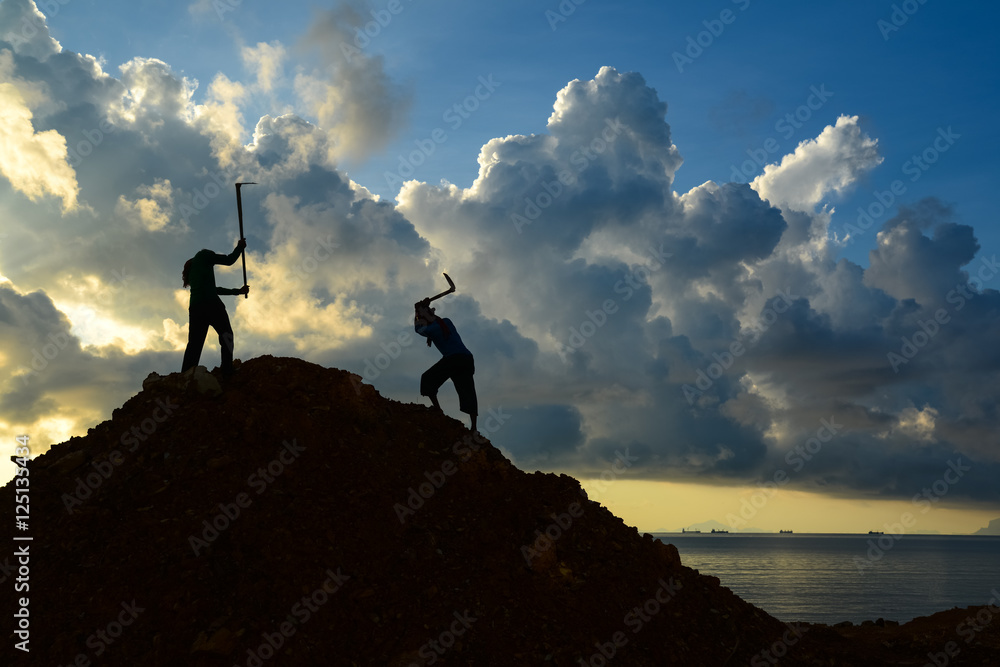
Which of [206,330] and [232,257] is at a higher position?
[232,257]

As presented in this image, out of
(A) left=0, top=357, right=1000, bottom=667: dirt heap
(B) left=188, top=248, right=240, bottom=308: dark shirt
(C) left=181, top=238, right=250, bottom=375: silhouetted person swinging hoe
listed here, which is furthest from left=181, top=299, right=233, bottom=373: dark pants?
(A) left=0, top=357, right=1000, bottom=667: dirt heap

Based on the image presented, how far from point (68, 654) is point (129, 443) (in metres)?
4.26

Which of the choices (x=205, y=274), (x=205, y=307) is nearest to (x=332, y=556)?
(x=205, y=307)

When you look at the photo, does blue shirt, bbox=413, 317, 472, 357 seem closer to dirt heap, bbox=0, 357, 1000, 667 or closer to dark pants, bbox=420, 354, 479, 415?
dark pants, bbox=420, 354, 479, 415

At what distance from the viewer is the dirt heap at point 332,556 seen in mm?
8328

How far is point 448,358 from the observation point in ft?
43.7

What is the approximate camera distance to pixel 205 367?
40.5 feet

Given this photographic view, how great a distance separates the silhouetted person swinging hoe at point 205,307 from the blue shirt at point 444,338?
3.85m

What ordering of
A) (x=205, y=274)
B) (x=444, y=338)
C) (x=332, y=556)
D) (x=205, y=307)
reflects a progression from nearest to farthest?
1. (x=332, y=556)
2. (x=205, y=307)
3. (x=205, y=274)
4. (x=444, y=338)

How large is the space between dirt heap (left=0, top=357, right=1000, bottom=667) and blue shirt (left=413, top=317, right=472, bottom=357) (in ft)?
5.33

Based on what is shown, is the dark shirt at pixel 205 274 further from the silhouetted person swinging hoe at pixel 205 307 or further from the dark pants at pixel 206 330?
the dark pants at pixel 206 330

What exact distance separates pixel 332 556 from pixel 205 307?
18.8 feet

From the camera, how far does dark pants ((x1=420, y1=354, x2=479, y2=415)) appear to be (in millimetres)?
13328

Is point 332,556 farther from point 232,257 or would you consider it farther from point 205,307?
point 232,257
